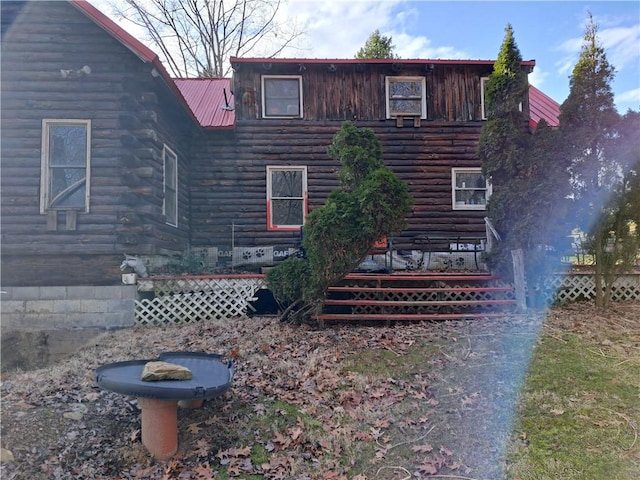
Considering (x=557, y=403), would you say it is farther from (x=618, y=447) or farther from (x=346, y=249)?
(x=346, y=249)

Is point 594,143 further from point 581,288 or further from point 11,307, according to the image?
point 11,307

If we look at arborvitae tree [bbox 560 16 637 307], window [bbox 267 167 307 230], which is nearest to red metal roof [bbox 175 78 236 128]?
window [bbox 267 167 307 230]

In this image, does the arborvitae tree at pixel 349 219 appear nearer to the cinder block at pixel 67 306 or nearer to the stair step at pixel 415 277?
the stair step at pixel 415 277

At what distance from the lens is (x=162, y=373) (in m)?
3.02

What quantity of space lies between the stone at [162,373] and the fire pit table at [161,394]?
0.03m

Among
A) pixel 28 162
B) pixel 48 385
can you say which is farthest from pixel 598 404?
pixel 28 162

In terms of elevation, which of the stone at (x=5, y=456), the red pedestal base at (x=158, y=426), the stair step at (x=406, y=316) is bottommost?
the stone at (x=5, y=456)

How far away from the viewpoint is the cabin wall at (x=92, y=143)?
6.54m

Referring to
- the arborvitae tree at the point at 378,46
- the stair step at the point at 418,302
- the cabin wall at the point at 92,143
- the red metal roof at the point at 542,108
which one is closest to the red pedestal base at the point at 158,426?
the stair step at the point at 418,302

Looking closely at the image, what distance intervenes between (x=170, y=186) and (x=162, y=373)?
6.56 m

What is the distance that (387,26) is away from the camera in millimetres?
20688

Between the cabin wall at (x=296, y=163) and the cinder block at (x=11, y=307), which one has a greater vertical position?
the cabin wall at (x=296, y=163)

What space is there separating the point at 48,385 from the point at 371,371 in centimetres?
315

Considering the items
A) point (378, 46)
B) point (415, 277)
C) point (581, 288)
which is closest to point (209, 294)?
point (415, 277)
